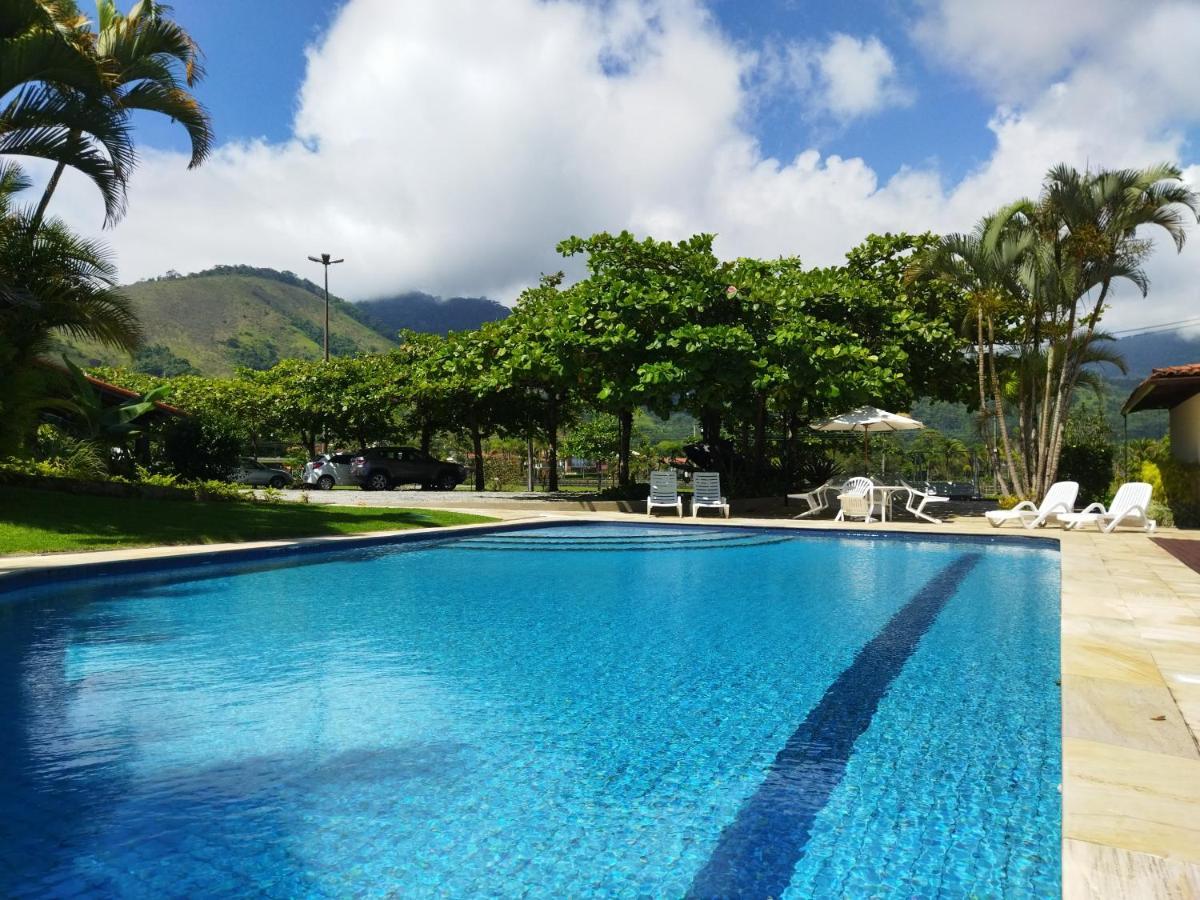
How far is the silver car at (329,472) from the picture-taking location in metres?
26.4

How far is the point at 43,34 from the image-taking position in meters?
9.66

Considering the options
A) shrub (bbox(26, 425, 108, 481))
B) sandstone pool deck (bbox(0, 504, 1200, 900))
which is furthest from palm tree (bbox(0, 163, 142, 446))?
A: sandstone pool deck (bbox(0, 504, 1200, 900))

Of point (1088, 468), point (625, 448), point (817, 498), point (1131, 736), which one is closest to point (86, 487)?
point (625, 448)

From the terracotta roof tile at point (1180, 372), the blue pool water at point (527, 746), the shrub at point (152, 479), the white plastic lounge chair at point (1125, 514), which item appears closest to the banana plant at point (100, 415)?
the shrub at point (152, 479)

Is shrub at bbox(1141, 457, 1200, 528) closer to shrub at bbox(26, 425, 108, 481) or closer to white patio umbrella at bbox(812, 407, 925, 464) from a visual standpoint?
white patio umbrella at bbox(812, 407, 925, 464)

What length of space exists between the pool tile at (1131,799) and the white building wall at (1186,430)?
16573 mm

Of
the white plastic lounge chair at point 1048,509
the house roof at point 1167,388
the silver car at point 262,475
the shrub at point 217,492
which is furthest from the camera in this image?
the silver car at point 262,475

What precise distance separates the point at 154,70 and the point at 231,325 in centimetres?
12268

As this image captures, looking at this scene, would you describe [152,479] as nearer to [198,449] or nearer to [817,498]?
[198,449]

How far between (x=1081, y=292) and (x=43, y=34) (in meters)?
17.9

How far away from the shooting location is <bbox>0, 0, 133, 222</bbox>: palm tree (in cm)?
955

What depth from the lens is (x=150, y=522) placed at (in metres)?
11.1

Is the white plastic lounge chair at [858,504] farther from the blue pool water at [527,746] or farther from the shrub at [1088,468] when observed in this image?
the shrub at [1088,468]

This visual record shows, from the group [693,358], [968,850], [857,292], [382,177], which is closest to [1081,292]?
[857,292]
